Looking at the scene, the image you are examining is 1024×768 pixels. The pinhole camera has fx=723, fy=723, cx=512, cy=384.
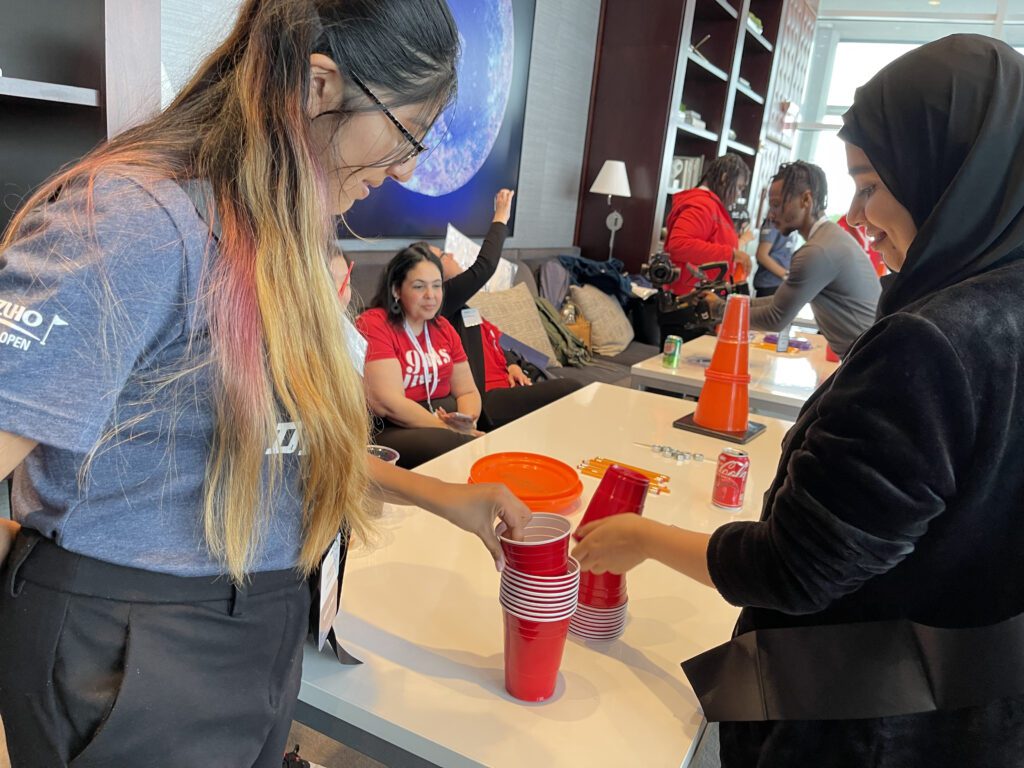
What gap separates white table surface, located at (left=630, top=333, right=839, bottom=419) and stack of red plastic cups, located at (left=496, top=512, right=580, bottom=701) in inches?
60.7

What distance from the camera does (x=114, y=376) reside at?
0.53m

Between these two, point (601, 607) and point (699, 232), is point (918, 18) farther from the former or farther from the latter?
point (601, 607)

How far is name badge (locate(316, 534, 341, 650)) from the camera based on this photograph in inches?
30.1

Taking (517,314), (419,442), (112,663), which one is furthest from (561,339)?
(112,663)

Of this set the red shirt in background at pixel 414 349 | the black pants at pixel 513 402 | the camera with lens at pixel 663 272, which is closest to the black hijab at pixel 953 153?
the red shirt in background at pixel 414 349

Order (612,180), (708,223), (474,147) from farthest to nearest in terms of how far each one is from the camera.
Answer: (612,180) < (708,223) < (474,147)

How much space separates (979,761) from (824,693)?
6.4 inches

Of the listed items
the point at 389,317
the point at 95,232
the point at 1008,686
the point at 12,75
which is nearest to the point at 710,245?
the point at 389,317

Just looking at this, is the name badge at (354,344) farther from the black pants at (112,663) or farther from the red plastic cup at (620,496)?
the red plastic cup at (620,496)

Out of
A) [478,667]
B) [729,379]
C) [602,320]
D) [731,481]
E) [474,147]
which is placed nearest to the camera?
[478,667]

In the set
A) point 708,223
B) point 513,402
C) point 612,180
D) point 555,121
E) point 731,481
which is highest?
point 555,121

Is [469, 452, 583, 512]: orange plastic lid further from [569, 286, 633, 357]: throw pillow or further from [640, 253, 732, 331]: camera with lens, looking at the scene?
[569, 286, 633, 357]: throw pillow

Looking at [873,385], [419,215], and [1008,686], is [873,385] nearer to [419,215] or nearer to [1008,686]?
[1008,686]

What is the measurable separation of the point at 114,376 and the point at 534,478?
37.0 inches
